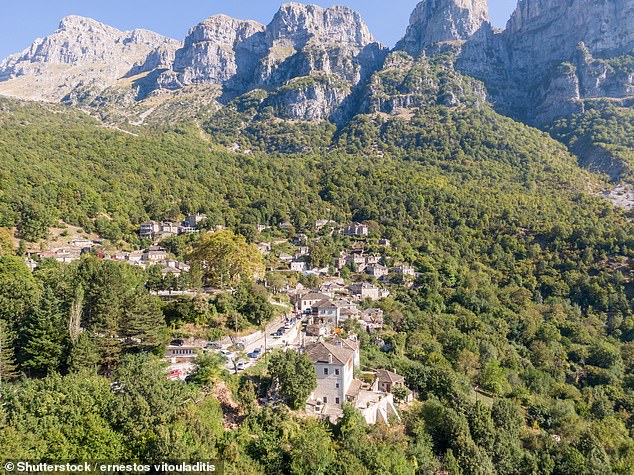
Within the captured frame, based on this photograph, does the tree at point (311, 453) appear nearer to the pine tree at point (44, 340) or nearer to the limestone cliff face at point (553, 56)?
the pine tree at point (44, 340)

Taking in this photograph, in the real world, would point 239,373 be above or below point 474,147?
below

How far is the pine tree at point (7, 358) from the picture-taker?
23.3 metres

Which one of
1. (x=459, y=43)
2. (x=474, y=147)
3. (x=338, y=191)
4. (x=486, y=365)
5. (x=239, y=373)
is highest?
(x=459, y=43)

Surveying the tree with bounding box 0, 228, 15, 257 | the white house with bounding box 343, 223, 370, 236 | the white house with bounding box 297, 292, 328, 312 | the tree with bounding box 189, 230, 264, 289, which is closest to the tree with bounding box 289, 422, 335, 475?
the tree with bounding box 189, 230, 264, 289

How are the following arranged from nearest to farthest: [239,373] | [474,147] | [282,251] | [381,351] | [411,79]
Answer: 1. [239,373]
2. [381,351]
3. [282,251]
4. [474,147]
5. [411,79]

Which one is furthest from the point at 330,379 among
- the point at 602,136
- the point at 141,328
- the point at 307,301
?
the point at 602,136

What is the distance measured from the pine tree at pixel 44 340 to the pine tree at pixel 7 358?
1.86 feet

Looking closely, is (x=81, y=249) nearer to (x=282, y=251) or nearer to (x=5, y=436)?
(x=282, y=251)

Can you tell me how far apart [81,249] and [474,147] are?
371ft

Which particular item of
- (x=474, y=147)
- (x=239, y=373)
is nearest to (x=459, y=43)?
(x=474, y=147)

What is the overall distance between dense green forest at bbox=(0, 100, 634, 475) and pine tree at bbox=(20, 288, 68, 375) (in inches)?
4.6

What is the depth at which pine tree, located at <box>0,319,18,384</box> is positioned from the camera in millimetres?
23297

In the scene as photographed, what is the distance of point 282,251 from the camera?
74438 millimetres

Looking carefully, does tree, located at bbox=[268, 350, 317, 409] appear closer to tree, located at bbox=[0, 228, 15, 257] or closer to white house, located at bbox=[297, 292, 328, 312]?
white house, located at bbox=[297, 292, 328, 312]
